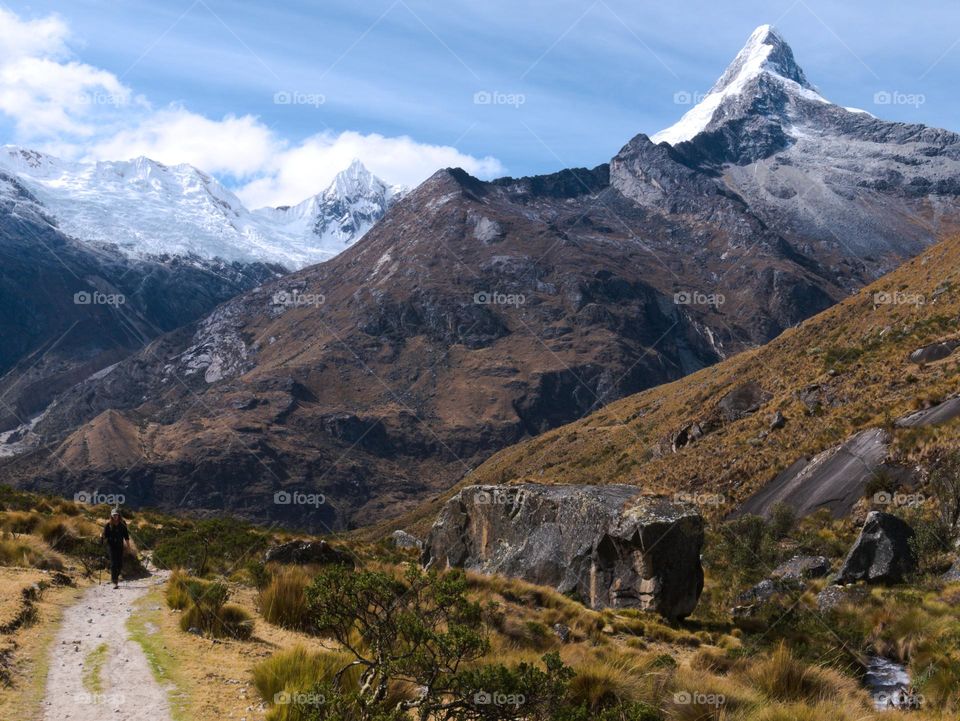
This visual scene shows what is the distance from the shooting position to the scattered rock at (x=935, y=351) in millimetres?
42969

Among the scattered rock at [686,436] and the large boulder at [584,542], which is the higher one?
the scattered rock at [686,436]

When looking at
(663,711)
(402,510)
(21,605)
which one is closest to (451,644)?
(663,711)

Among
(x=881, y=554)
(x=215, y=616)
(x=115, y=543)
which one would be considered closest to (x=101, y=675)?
(x=215, y=616)

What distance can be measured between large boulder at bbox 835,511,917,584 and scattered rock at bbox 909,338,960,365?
71.7 ft

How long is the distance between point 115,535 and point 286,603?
23.1 ft

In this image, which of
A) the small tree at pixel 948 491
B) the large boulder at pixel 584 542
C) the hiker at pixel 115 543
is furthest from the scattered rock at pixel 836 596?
the hiker at pixel 115 543

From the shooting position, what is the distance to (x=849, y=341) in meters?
60.1

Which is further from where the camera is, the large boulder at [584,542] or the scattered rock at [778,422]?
the scattered rock at [778,422]

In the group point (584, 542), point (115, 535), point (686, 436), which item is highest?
point (686, 436)

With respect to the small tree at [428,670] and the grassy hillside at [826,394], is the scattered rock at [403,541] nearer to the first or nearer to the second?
the grassy hillside at [826,394]

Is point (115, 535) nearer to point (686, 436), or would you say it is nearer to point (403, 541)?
point (403, 541)

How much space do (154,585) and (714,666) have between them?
13.2 m

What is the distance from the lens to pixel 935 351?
43.7m

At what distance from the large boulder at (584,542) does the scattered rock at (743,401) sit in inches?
1246
